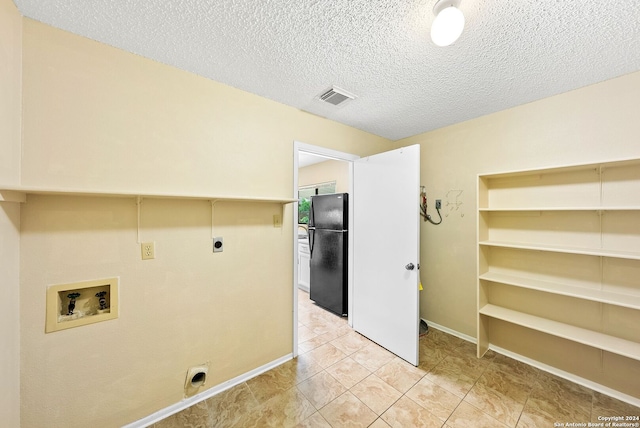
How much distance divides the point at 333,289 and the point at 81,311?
97.6 inches

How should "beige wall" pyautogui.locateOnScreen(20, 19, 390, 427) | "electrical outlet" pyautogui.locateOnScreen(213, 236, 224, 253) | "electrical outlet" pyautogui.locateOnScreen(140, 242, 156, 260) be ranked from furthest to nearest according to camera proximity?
1. "electrical outlet" pyautogui.locateOnScreen(213, 236, 224, 253)
2. "electrical outlet" pyautogui.locateOnScreen(140, 242, 156, 260)
3. "beige wall" pyautogui.locateOnScreen(20, 19, 390, 427)

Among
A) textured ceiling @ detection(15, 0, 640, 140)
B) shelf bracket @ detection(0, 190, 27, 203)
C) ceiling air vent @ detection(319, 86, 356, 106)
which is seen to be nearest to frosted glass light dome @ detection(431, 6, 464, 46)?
textured ceiling @ detection(15, 0, 640, 140)

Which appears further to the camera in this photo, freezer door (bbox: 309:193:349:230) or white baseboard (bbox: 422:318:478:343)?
freezer door (bbox: 309:193:349:230)

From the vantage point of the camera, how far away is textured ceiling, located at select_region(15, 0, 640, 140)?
45.5 inches

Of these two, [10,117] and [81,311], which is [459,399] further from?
[10,117]

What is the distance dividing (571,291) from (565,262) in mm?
275

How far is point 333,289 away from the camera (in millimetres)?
3207

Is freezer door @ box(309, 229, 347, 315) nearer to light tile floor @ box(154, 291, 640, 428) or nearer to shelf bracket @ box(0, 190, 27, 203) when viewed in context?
light tile floor @ box(154, 291, 640, 428)

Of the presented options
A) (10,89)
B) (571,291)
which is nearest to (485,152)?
(571,291)

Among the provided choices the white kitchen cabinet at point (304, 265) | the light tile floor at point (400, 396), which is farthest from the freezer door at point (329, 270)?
the light tile floor at point (400, 396)

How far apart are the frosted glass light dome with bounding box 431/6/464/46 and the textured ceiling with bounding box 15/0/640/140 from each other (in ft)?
0.45

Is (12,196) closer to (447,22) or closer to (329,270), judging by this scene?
(447,22)

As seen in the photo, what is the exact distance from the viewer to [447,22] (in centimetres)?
106

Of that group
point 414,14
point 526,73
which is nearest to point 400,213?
point 526,73
